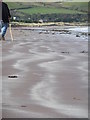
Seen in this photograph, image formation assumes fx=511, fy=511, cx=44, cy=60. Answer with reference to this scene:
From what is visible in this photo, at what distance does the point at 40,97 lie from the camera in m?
8.94

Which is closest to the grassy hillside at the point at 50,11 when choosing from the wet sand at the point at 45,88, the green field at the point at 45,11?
the green field at the point at 45,11

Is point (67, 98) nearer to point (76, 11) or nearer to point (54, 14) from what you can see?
point (54, 14)

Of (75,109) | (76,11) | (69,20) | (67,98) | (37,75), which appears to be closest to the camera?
(75,109)

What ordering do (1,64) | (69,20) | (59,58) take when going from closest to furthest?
(1,64) < (59,58) < (69,20)

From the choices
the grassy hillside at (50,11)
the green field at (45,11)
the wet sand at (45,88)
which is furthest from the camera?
the green field at (45,11)

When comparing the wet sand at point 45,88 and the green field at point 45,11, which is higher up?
the wet sand at point 45,88

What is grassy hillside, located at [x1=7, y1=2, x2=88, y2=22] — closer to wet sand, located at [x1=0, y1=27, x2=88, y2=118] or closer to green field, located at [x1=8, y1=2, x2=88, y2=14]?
green field, located at [x1=8, y1=2, x2=88, y2=14]

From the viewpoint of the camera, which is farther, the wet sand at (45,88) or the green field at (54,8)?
the green field at (54,8)

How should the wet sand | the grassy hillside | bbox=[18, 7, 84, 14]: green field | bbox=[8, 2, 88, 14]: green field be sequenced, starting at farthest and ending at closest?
bbox=[8, 2, 88, 14]: green field < bbox=[18, 7, 84, 14]: green field < the grassy hillside < the wet sand

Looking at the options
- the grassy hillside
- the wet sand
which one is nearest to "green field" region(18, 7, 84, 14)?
the grassy hillside

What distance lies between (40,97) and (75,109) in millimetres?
1116

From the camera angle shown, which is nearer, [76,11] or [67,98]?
[67,98]

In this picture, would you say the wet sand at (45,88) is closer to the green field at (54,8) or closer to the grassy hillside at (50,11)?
the grassy hillside at (50,11)

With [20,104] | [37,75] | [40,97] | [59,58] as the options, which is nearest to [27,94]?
[40,97]
